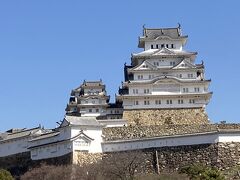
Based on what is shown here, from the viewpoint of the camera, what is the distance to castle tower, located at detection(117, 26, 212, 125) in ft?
144

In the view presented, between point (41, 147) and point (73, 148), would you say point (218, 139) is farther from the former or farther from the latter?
point (41, 147)

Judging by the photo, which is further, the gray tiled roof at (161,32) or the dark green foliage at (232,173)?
the gray tiled roof at (161,32)

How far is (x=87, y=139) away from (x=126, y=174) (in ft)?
12.9

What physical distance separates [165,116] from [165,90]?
6.29ft

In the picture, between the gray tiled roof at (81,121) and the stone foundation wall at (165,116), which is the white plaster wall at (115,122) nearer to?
the stone foundation wall at (165,116)

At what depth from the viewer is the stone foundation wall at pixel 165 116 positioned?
1708 inches

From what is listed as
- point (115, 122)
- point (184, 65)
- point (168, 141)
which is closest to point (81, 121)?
point (115, 122)

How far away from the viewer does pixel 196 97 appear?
4434 cm

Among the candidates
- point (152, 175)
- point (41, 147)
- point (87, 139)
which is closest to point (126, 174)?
point (152, 175)

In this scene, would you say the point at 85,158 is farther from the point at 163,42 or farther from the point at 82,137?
the point at 163,42

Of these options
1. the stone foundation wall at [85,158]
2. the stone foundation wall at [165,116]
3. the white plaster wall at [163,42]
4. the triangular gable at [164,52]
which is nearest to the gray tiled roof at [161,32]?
the white plaster wall at [163,42]

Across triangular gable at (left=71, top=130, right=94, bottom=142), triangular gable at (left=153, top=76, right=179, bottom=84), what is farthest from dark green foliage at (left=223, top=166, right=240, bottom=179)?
triangular gable at (left=153, top=76, right=179, bottom=84)

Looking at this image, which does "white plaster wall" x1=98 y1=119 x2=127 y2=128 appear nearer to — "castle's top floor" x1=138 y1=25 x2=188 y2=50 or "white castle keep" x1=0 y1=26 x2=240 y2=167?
"white castle keep" x1=0 y1=26 x2=240 y2=167

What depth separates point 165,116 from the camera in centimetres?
4394
